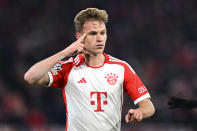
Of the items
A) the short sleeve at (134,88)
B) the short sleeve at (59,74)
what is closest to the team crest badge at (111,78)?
the short sleeve at (134,88)

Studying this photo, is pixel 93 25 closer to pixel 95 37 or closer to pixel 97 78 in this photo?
pixel 95 37

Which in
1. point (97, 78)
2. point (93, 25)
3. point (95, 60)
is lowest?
point (97, 78)

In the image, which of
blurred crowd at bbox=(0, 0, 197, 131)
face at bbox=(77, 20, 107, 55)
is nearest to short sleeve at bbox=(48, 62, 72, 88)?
face at bbox=(77, 20, 107, 55)

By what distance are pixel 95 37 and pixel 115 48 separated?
6455 millimetres

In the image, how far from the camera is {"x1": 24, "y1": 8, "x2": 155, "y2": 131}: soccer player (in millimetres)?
4809

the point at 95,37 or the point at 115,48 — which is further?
the point at 115,48

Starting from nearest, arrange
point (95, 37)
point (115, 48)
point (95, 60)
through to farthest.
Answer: point (95, 37)
point (95, 60)
point (115, 48)

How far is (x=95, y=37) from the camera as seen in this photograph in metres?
4.82

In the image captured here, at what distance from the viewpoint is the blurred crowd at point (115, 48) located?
378 inches

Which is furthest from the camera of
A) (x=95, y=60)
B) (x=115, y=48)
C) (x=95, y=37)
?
(x=115, y=48)

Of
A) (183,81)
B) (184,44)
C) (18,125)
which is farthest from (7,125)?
(184,44)

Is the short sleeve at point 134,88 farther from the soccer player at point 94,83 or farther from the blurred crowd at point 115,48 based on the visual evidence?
the blurred crowd at point 115,48

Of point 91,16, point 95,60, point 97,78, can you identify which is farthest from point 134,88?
point 91,16

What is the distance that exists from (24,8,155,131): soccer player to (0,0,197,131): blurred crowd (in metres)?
4.48
